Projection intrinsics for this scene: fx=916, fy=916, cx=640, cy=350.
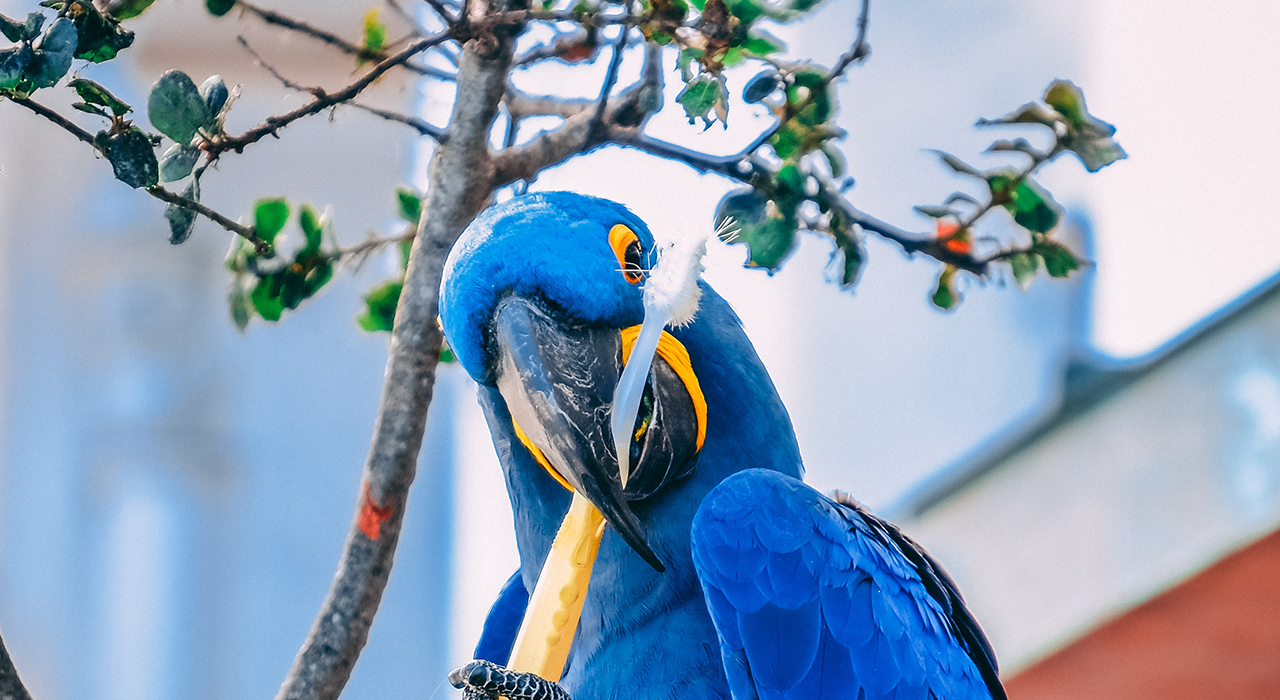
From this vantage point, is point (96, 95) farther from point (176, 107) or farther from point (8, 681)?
point (8, 681)

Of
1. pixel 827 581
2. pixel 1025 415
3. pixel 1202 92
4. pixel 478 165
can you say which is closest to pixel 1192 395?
pixel 1025 415

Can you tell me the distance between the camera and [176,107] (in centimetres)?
75

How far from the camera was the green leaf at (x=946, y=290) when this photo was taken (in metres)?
1.06

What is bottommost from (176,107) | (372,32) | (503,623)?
(503,623)

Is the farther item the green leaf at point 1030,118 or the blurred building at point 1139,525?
the blurred building at point 1139,525

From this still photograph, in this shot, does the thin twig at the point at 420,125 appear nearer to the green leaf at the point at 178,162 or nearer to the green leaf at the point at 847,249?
the green leaf at the point at 178,162

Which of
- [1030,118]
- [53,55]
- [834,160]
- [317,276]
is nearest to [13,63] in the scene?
[53,55]

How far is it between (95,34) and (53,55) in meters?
0.06

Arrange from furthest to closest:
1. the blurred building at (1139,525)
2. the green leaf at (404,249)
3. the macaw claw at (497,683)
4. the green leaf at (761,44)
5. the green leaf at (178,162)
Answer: the blurred building at (1139,525) < the green leaf at (404,249) < the green leaf at (761,44) < the green leaf at (178,162) < the macaw claw at (497,683)

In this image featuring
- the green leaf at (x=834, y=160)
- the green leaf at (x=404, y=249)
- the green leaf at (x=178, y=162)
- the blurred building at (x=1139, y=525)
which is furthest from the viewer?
the blurred building at (x=1139, y=525)

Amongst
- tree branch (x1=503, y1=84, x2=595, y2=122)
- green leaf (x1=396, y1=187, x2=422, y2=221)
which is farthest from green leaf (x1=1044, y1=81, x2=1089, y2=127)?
green leaf (x1=396, y1=187, x2=422, y2=221)

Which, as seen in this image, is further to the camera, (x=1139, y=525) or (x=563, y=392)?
(x=1139, y=525)

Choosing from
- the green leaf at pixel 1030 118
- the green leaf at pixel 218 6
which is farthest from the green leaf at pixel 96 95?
the green leaf at pixel 1030 118

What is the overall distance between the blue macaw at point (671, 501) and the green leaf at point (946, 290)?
0.32 metres
